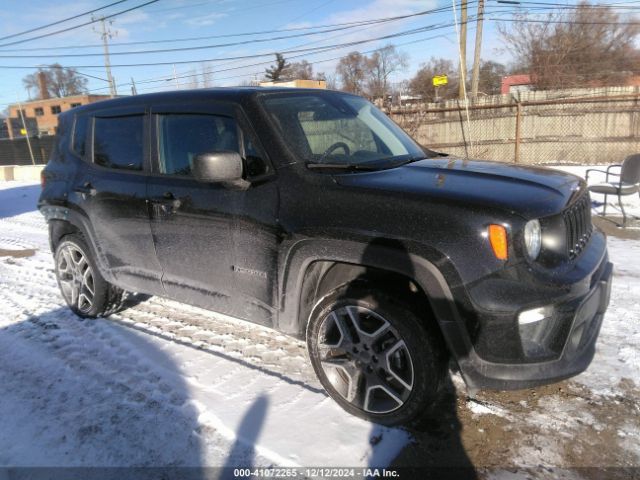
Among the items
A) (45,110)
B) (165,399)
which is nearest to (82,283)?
(165,399)

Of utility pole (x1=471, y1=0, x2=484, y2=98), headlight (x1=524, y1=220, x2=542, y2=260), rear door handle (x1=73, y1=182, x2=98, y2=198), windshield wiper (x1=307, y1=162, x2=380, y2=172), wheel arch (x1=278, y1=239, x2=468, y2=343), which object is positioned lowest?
wheel arch (x1=278, y1=239, x2=468, y2=343)

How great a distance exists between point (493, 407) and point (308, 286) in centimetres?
132

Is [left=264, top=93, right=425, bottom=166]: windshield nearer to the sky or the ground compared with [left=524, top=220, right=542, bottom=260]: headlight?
nearer to the sky

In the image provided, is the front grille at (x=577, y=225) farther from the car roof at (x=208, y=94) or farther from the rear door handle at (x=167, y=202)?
the rear door handle at (x=167, y=202)

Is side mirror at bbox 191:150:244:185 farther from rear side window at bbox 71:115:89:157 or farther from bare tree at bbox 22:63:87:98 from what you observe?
bare tree at bbox 22:63:87:98

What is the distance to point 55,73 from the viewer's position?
7488cm

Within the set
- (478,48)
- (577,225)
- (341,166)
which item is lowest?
(577,225)

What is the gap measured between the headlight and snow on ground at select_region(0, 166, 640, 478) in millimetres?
1050

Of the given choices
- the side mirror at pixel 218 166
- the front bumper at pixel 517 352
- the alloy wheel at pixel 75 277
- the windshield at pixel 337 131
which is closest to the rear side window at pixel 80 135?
the alloy wheel at pixel 75 277

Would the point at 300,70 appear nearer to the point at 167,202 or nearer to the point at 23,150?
the point at 23,150

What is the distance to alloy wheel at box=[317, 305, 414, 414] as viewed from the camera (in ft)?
8.25

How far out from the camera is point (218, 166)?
2719 mm

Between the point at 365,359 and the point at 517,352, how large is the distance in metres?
0.80

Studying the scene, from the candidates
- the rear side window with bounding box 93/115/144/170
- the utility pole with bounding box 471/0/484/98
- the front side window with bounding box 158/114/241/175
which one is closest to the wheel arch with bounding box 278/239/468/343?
the front side window with bounding box 158/114/241/175
